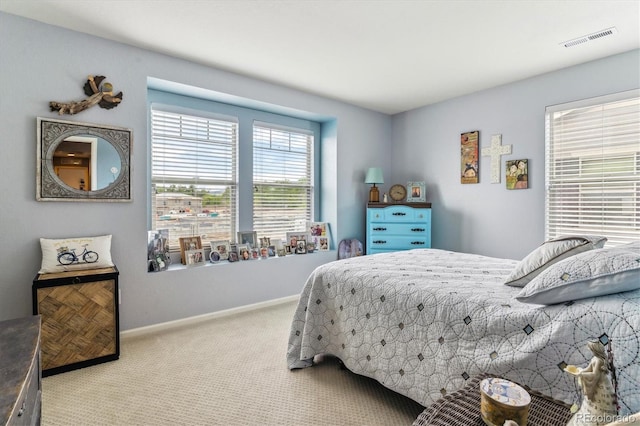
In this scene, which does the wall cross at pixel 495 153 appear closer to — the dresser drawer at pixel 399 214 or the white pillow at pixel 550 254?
the dresser drawer at pixel 399 214

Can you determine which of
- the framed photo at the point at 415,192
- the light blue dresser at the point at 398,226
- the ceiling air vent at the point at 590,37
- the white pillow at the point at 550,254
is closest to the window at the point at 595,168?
the ceiling air vent at the point at 590,37

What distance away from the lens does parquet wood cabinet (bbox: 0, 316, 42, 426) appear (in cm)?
92

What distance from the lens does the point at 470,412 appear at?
3.52 ft

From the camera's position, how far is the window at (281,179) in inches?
165

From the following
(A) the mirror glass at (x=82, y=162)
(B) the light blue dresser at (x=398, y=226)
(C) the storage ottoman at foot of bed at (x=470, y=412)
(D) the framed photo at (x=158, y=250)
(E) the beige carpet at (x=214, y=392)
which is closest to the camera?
(C) the storage ottoman at foot of bed at (x=470, y=412)

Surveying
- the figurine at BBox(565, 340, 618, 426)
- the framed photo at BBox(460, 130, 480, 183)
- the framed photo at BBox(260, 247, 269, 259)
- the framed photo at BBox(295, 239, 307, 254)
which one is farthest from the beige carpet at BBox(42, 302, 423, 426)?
the framed photo at BBox(460, 130, 480, 183)

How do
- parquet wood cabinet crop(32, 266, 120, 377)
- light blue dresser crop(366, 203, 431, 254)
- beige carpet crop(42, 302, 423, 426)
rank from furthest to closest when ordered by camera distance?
light blue dresser crop(366, 203, 431, 254), parquet wood cabinet crop(32, 266, 120, 377), beige carpet crop(42, 302, 423, 426)

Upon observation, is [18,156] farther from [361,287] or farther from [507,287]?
[507,287]

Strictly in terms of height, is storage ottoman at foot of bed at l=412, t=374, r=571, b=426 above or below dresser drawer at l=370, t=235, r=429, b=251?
below

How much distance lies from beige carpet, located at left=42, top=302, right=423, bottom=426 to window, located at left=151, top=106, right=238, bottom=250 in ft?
4.32

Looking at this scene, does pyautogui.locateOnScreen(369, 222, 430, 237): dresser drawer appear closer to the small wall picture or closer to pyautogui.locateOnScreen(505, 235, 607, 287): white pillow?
the small wall picture

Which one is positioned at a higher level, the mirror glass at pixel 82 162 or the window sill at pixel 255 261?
the mirror glass at pixel 82 162

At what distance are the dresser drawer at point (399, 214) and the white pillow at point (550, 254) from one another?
247cm

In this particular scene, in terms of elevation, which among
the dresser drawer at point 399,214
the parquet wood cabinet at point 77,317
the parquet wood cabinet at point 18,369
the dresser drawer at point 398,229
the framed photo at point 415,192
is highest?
the framed photo at point 415,192
